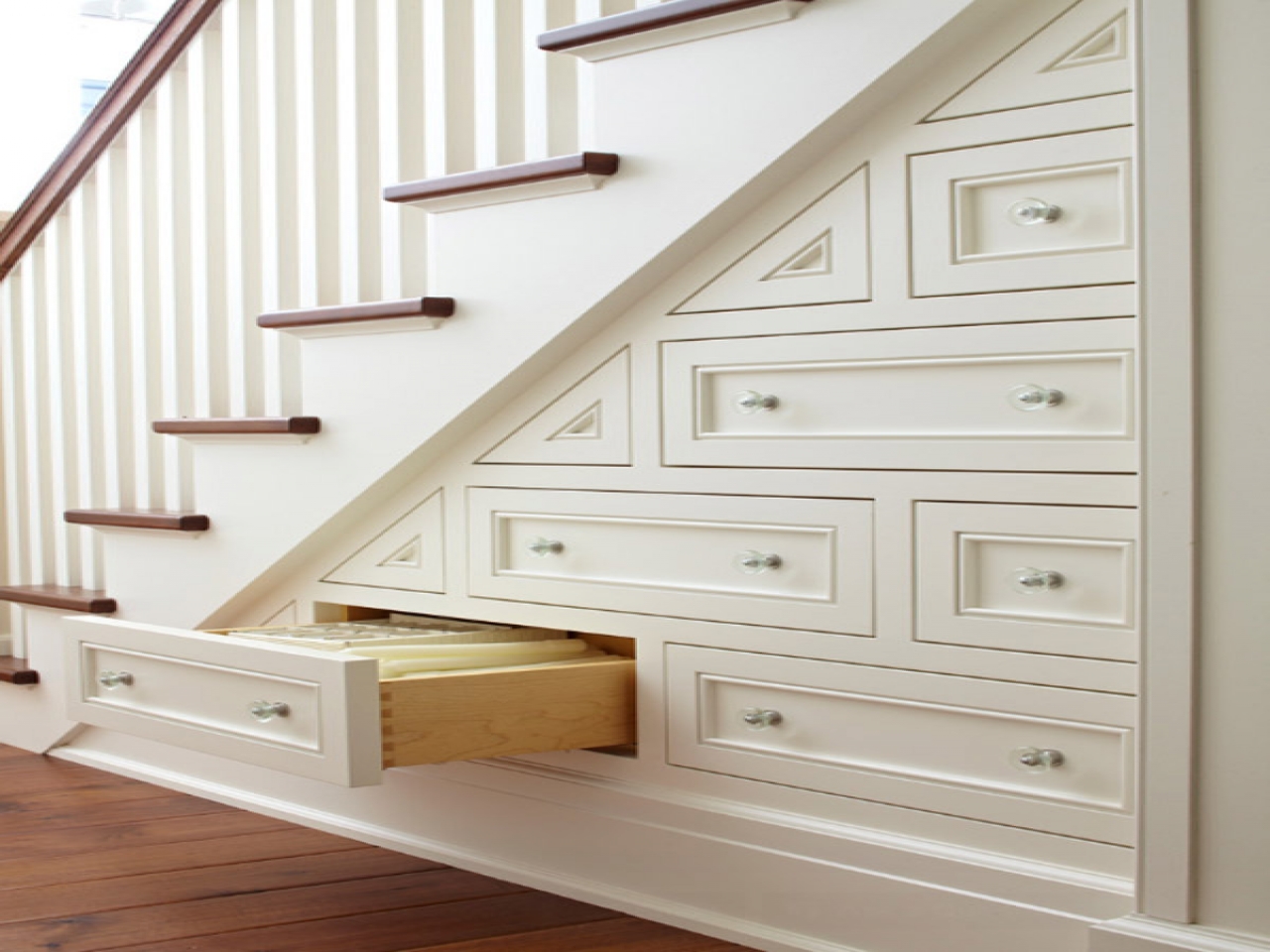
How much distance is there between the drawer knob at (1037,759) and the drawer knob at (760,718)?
27 cm

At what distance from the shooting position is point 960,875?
4.40 feet

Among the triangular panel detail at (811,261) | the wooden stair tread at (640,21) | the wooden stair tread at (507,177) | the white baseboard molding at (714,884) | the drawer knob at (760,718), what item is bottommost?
the white baseboard molding at (714,884)

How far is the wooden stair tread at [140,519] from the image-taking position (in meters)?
2.01

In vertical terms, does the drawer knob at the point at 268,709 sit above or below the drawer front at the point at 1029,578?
below

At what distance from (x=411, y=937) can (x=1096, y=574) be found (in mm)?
806

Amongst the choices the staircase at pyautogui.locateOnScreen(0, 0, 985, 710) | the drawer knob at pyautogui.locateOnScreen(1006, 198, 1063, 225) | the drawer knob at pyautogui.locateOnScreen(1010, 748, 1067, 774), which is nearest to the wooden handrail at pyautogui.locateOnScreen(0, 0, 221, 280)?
the staircase at pyautogui.locateOnScreen(0, 0, 985, 710)

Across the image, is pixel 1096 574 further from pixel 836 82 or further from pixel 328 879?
pixel 328 879

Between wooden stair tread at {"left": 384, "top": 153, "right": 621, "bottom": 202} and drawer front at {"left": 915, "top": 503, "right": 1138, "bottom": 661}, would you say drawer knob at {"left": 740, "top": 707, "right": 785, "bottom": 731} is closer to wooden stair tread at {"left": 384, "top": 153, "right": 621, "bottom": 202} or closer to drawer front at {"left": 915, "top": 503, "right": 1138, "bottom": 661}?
drawer front at {"left": 915, "top": 503, "right": 1138, "bottom": 661}

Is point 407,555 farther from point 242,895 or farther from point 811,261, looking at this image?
point 811,261

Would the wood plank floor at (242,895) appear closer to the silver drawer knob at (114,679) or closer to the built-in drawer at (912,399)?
the silver drawer knob at (114,679)

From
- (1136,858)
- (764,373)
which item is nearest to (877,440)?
(764,373)

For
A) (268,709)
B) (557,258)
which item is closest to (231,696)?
(268,709)

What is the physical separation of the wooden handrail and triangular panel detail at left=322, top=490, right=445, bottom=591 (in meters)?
0.91

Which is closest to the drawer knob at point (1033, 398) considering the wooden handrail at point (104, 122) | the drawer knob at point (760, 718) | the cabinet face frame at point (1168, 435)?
the cabinet face frame at point (1168, 435)
